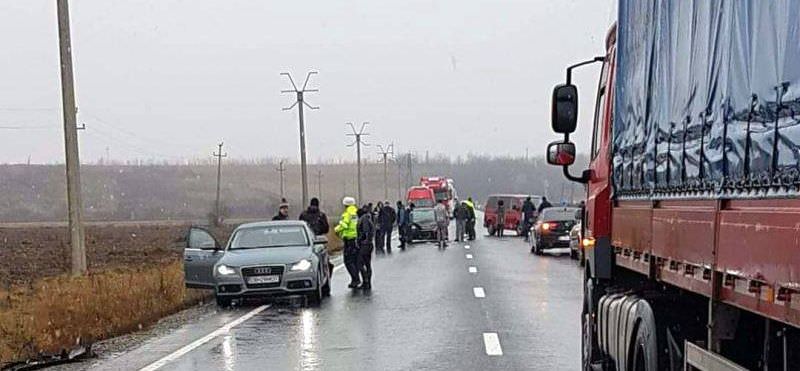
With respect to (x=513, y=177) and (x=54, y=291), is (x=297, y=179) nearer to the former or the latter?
(x=513, y=177)

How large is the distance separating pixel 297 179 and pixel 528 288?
140 meters

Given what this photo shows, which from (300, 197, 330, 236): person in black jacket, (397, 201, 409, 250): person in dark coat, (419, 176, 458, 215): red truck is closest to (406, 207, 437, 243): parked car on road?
(397, 201, 409, 250): person in dark coat

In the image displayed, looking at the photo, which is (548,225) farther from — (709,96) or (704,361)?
(709,96)

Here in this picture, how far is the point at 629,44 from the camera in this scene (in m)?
8.13

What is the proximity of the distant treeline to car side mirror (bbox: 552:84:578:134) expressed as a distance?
111808 millimetres

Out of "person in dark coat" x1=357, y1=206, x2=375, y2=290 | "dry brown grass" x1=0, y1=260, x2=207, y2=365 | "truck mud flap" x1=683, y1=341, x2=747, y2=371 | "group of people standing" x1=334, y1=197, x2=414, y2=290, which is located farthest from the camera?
"person in dark coat" x1=357, y1=206, x2=375, y2=290

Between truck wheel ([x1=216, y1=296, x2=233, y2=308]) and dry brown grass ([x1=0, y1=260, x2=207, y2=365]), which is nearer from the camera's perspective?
dry brown grass ([x1=0, y1=260, x2=207, y2=365])

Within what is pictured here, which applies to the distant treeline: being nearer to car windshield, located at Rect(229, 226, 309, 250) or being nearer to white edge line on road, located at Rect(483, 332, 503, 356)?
car windshield, located at Rect(229, 226, 309, 250)

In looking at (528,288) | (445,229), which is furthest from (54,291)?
(445,229)

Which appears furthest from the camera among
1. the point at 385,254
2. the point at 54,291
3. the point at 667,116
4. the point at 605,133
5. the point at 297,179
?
the point at 297,179

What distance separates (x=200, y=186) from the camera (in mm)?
150000

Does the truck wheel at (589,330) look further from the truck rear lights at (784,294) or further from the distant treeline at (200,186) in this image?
the distant treeline at (200,186)

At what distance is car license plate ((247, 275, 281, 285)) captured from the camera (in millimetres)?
19500

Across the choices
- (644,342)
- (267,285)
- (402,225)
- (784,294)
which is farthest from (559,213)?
(784,294)
